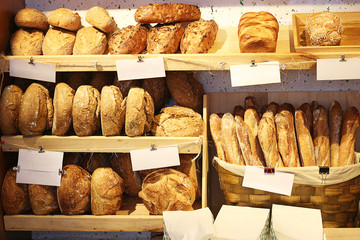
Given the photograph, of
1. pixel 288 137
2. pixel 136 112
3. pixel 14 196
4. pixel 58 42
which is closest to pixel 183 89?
pixel 136 112

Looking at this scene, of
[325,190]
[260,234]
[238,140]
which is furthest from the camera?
[238,140]

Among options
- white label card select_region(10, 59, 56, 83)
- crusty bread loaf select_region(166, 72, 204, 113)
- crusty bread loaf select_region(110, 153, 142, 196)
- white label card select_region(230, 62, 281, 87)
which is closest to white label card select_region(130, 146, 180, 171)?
crusty bread loaf select_region(110, 153, 142, 196)

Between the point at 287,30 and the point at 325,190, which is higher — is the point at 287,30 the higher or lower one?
the higher one

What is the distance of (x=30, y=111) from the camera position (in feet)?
5.80

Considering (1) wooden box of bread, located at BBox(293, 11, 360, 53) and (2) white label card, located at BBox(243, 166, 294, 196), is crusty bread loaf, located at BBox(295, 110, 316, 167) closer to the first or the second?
(2) white label card, located at BBox(243, 166, 294, 196)

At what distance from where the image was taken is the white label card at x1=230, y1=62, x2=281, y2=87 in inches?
66.2

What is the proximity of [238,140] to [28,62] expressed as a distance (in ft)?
3.63

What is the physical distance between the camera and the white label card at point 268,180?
1.63m

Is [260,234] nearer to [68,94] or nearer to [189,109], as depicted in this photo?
[189,109]

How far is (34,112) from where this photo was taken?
1.77m

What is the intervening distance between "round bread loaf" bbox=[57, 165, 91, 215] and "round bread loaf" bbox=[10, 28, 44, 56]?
2.19ft

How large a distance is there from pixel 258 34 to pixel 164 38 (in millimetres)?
473

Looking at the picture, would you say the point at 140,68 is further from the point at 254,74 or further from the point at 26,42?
the point at 26,42

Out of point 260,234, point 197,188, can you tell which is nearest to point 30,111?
point 197,188
